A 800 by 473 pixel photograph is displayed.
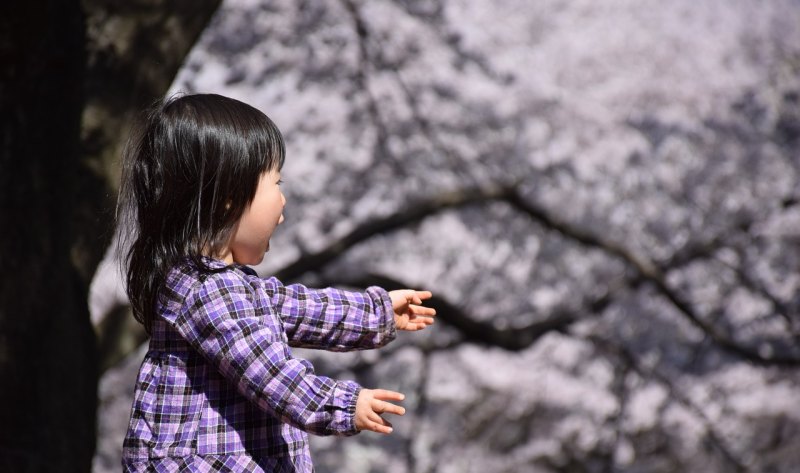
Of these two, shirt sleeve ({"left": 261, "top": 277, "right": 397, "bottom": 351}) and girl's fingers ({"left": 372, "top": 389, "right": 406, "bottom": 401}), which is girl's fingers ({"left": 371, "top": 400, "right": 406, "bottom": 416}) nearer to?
girl's fingers ({"left": 372, "top": 389, "right": 406, "bottom": 401})

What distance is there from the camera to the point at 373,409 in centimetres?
85

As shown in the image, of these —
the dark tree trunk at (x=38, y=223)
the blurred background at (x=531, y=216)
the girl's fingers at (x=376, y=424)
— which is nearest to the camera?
the girl's fingers at (x=376, y=424)

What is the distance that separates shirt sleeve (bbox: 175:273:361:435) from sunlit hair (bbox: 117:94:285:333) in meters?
0.05

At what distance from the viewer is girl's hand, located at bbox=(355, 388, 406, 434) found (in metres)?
0.84

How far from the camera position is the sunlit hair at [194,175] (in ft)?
3.03

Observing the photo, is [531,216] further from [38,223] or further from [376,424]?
[376,424]

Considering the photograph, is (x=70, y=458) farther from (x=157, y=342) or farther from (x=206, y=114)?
(x=206, y=114)

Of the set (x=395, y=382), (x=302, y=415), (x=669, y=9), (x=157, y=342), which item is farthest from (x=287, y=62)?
(x=302, y=415)

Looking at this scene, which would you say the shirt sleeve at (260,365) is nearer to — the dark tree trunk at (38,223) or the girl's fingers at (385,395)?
the girl's fingers at (385,395)

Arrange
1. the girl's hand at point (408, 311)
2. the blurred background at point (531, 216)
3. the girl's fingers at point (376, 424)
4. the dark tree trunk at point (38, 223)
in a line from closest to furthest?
the girl's fingers at point (376, 424) → the girl's hand at point (408, 311) → the dark tree trunk at point (38, 223) → the blurred background at point (531, 216)

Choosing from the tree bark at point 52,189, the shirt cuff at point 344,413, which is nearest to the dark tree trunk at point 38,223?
the tree bark at point 52,189

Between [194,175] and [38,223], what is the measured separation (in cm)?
79

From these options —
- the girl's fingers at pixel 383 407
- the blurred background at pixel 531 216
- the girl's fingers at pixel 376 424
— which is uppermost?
the girl's fingers at pixel 383 407

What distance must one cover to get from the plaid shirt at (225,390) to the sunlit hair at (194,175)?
1.2 inches
